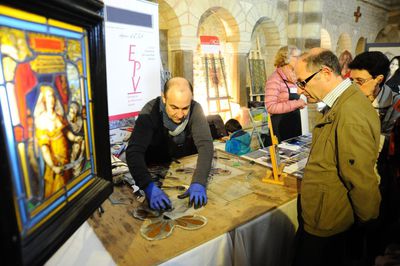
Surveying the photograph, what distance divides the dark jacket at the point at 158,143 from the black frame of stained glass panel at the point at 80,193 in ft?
2.52

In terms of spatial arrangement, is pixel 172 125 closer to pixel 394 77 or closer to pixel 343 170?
pixel 343 170

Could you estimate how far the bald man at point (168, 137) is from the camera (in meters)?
1.60

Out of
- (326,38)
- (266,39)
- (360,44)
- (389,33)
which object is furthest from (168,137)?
(389,33)

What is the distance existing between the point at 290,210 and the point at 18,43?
162 cm

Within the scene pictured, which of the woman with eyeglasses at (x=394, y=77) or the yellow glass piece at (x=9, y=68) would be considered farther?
the woman with eyeglasses at (x=394, y=77)

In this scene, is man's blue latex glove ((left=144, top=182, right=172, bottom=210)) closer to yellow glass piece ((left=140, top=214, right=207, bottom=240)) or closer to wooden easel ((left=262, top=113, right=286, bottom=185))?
yellow glass piece ((left=140, top=214, right=207, bottom=240))

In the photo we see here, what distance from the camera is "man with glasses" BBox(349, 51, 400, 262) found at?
7.29 feet

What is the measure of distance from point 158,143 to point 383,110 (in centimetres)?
199

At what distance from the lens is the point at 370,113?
1.36m

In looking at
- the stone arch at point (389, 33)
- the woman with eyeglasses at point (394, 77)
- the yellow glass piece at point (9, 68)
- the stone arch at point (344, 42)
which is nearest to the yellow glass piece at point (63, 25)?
the yellow glass piece at point (9, 68)

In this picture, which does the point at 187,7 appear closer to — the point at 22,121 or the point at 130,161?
the point at 130,161

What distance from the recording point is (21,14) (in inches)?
22.4

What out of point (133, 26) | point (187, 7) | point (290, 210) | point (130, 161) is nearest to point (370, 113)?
point (290, 210)

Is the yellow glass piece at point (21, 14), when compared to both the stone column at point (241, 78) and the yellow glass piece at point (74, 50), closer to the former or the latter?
the yellow glass piece at point (74, 50)
